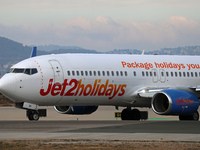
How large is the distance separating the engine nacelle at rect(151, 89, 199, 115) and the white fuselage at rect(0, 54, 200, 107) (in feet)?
7.84

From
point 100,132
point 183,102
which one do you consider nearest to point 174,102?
point 183,102

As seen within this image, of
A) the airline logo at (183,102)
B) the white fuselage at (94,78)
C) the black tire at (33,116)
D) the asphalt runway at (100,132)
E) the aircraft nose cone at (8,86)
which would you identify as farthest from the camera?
the airline logo at (183,102)

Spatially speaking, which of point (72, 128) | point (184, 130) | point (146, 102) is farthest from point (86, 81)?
point (184, 130)

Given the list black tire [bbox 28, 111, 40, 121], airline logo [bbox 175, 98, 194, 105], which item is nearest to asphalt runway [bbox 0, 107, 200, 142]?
black tire [bbox 28, 111, 40, 121]

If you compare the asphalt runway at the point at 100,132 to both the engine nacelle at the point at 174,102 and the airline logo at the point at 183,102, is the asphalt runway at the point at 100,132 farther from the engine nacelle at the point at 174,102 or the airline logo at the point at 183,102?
the airline logo at the point at 183,102

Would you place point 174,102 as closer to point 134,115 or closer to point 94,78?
point 94,78

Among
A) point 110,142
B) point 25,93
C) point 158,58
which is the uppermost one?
point 158,58

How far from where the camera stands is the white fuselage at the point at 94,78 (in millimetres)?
37531

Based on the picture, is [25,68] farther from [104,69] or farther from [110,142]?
[110,142]

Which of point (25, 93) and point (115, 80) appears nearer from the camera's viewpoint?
point (25, 93)

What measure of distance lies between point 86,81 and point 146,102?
17.4ft

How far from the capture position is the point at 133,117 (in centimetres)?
4419

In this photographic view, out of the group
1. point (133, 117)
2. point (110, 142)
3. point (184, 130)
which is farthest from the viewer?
point (133, 117)

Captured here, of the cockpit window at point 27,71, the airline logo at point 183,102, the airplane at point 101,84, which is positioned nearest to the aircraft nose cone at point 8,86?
the airplane at point 101,84
